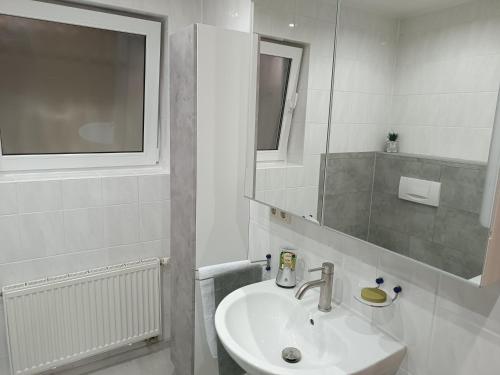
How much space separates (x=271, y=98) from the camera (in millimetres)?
1609

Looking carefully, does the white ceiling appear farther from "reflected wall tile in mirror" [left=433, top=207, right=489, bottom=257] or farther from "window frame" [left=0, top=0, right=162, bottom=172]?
"window frame" [left=0, top=0, right=162, bottom=172]

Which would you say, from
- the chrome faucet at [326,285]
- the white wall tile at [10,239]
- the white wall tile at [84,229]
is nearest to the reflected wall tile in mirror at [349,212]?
the chrome faucet at [326,285]

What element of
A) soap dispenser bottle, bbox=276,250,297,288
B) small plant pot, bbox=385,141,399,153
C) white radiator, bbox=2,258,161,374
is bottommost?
white radiator, bbox=2,258,161,374

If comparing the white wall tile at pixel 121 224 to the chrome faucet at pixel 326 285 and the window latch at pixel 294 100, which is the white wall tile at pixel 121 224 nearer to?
the window latch at pixel 294 100

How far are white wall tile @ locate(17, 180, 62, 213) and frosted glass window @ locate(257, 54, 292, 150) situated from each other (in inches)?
45.7

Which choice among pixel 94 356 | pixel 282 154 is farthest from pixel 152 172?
pixel 94 356

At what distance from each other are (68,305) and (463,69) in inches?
84.1

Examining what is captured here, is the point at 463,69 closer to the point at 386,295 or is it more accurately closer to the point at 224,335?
the point at 386,295

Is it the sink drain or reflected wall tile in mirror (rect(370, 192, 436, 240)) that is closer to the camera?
reflected wall tile in mirror (rect(370, 192, 436, 240))

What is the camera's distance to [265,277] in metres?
1.85

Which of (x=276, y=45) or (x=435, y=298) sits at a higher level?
(x=276, y=45)

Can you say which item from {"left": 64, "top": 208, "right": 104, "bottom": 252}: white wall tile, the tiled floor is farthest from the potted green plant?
the tiled floor

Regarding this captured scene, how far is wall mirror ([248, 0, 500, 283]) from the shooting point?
33.2 inches

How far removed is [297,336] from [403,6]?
1.14 m
